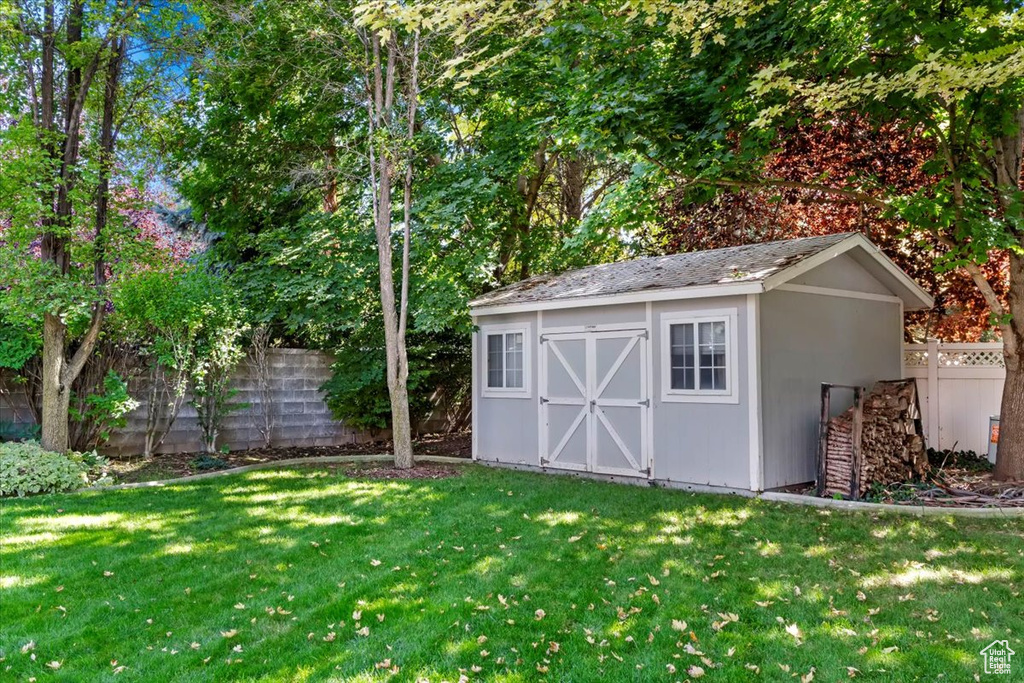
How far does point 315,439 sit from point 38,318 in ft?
13.9

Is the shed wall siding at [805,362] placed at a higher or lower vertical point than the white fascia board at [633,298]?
lower

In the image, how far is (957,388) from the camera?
8.52 meters

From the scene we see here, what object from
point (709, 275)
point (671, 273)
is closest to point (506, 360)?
point (671, 273)

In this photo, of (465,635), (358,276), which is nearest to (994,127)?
(465,635)

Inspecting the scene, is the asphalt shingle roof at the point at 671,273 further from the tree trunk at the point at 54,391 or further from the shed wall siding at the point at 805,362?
the tree trunk at the point at 54,391

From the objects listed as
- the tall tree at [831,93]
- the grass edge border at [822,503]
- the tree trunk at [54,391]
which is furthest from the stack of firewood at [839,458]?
the tree trunk at [54,391]

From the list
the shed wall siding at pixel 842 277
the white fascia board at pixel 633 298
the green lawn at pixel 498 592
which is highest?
the shed wall siding at pixel 842 277

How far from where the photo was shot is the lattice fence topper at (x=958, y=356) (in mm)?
8312

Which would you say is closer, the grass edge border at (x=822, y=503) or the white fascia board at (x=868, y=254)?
the grass edge border at (x=822, y=503)

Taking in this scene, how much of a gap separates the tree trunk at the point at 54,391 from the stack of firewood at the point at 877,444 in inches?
324

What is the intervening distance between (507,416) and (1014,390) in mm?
5708

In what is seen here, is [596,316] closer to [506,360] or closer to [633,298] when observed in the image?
[633,298]

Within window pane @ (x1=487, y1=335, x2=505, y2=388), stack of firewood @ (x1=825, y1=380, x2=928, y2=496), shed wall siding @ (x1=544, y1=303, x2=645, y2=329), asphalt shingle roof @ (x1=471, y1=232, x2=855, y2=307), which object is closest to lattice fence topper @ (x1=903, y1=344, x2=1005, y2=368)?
stack of firewood @ (x1=825, y1=380, x2=928, y2=496)

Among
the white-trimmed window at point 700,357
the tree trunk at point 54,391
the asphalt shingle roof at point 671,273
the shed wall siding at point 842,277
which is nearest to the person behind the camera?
the white-trimmed window at point 700,357
